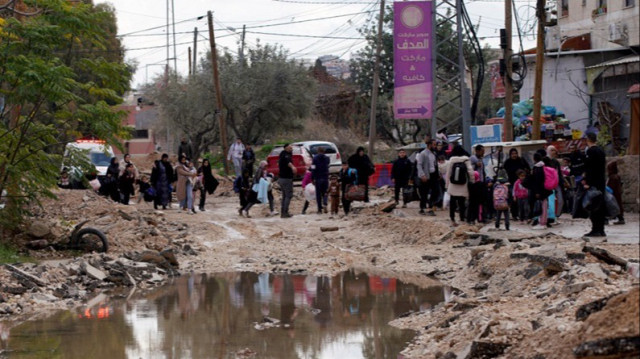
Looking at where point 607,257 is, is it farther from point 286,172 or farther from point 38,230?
point 286,172

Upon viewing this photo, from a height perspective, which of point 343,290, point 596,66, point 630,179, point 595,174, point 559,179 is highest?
point 596,66

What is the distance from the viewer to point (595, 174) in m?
15.6

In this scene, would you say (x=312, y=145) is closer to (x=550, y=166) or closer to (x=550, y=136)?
(x=550, y=136)

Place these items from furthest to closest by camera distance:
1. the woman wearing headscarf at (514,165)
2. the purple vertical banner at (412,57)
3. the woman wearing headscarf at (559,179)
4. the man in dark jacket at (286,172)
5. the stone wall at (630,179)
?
the purple vertical banner at (412,57) → the man in dark jacket at (286,172) → the stone wall at (630,179) → the woman wearing headscarf at (514,165) → the woman wearing headscarf at (559,179)

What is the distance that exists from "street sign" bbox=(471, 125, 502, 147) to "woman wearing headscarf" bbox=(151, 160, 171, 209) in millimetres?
8318

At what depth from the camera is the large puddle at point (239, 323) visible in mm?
9141

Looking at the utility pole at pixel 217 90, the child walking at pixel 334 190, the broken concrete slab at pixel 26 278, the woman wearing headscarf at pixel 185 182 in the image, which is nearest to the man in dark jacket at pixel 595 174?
the broken concrete slab at pixel 26 278

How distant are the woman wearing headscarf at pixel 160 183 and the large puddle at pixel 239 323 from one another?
449 inches

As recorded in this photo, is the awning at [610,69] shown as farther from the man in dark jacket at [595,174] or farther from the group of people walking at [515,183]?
the man in dark jacket at [595,174]

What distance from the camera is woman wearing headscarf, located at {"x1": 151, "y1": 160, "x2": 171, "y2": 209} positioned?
83.7 ft

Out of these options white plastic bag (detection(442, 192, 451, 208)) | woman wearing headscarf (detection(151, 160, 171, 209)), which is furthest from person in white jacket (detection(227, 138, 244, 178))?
white plastic bag (detection(442, 192, 451, 208))

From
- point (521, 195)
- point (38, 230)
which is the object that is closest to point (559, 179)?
point (521, 195)

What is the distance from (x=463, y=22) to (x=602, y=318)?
21742mm

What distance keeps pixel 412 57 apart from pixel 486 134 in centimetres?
289
